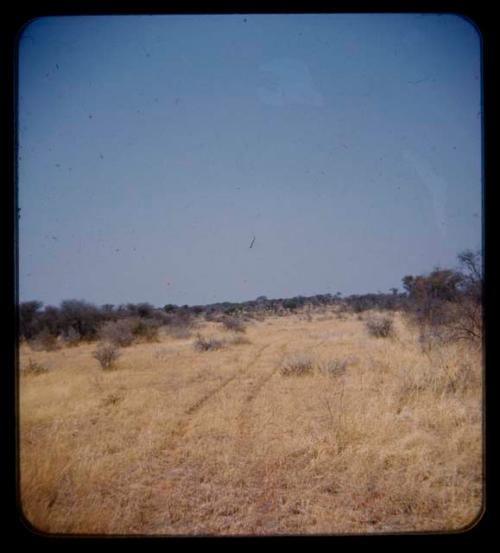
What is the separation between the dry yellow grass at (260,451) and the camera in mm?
3316

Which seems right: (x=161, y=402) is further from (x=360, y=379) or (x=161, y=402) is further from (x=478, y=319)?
(x=478, y=319)

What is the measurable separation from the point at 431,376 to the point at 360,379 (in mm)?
1209

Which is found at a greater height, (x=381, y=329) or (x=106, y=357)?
(x=106, y=357)

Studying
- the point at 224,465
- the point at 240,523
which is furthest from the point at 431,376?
the point at 240,523

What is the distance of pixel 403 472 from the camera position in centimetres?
398

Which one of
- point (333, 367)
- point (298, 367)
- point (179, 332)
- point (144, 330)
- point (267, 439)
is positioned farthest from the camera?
point (179, 332)

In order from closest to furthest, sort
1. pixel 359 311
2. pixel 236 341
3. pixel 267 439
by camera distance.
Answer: pixel 267 439
pixel 236 341
pixel 359 311

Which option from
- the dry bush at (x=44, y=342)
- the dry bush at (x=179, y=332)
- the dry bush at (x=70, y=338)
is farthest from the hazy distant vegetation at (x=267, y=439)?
the dry bush at (x=179, y=332)

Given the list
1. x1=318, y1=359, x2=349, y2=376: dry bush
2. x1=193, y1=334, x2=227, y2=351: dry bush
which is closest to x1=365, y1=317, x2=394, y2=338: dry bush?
x1=193, y1=334, x2=227, y2=351: dry bush

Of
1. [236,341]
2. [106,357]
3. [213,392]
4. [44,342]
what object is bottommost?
[236,341]

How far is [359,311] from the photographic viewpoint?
85.4 ft

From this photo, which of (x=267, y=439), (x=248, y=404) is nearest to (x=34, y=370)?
(x=248, y=404)

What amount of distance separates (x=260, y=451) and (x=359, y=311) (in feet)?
72.6

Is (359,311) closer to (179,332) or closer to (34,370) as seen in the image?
(179,332)
